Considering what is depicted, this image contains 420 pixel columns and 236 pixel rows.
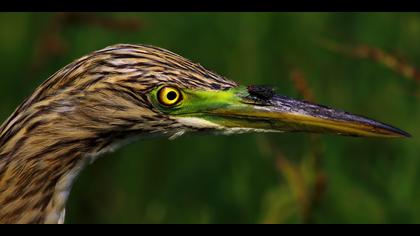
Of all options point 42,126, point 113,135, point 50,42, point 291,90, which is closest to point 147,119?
point 113,135

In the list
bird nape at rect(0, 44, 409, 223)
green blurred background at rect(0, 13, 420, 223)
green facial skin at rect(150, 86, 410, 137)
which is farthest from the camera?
green blurred background at rect(0, 13, 420, 223)

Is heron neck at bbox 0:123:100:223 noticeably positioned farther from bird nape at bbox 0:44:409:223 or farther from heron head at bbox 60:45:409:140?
heron head at bbox 60:45:409:140

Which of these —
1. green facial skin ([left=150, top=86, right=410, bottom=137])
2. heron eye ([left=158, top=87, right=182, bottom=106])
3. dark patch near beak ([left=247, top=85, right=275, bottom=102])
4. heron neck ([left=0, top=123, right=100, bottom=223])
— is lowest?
heron neck ([left=0, top=123, right=100, bottom=223])

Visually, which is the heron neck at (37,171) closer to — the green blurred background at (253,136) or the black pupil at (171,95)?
the black pupil at (171,95)

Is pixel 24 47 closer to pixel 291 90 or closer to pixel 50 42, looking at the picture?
pixel 50 42

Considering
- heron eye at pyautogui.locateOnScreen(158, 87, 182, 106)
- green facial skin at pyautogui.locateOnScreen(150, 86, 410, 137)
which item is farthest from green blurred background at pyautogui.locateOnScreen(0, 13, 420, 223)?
heron eye at pyautogui.locateOnScreen(158, 87, 182, 106)

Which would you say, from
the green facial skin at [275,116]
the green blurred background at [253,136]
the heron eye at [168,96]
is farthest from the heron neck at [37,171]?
the green blurred background at [253,136]

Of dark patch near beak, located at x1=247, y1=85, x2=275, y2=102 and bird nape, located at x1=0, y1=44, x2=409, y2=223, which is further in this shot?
dark patch near beak, located at x1=247, y1=85, x2=275, y2=102
